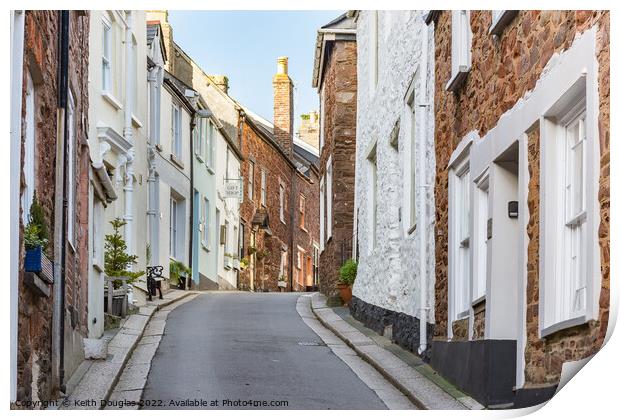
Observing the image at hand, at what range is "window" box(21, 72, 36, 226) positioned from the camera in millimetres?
6891

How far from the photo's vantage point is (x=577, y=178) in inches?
277

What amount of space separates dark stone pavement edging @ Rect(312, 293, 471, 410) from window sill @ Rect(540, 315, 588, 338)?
728 mm

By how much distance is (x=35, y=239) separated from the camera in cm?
691

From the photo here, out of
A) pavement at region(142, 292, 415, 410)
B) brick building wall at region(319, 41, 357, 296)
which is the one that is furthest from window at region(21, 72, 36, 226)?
brick building wall at region(319, 41, 357, 296)

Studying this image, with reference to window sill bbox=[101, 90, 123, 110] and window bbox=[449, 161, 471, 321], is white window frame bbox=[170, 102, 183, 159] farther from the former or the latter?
window bbox=[449, 161, 471, 321]

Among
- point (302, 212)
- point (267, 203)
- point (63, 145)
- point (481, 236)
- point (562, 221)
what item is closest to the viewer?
point (562, 221)

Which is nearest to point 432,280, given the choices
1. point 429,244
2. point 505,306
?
point 429,244

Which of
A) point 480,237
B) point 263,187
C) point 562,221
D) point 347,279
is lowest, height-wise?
point 347,279

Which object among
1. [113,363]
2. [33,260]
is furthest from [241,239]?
[33,260]

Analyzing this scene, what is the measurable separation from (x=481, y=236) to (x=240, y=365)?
175cm

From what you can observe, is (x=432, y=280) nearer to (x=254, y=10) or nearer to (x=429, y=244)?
(x=429, y=244)

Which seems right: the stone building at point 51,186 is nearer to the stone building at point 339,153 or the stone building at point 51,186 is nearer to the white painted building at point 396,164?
the white painted building at point 396,164

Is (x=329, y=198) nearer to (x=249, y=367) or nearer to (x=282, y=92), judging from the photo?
(x=282, y=92)
